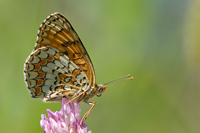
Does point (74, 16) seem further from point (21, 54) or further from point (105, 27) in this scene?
point (21, 54)

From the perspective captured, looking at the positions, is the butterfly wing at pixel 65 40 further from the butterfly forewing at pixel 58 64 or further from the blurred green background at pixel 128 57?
the blurred green background at pixel 128 57

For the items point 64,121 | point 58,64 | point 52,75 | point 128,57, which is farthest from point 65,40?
point 128,57

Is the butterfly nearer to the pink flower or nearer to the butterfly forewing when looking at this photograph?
the butterfly forewing

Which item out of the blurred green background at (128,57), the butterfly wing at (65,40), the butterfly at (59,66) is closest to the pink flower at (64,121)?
the butterfly at (59,66)

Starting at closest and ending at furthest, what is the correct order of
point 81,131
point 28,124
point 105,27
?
point 81,131 < point 28,124 < point 105,27

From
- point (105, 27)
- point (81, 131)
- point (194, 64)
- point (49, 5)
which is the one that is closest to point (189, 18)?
point (194, 64)

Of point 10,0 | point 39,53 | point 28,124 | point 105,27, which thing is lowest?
point 28,124

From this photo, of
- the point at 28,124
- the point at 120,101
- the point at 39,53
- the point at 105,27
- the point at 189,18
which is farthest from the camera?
the point at 189,18

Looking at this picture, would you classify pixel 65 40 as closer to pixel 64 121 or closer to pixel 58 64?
pixel 58 64
